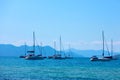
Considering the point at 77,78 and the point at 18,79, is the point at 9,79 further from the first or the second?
the point at 77,78

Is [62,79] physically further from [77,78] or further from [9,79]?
[9,79]

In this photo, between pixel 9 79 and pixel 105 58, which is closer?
pixel 9 79

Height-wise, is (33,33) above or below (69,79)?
above

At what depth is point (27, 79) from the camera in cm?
4866

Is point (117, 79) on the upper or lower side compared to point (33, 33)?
lower

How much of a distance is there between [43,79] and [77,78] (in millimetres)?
5416

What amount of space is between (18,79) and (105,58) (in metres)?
88.7

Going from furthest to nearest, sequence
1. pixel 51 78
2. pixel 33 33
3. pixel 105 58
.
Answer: pixel 33 33 < pixel 105 58 < pixel 51 78

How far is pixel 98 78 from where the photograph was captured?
52.7m

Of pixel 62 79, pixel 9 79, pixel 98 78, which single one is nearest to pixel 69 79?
pixel 62 79

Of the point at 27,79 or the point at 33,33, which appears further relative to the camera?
the point at 33,33

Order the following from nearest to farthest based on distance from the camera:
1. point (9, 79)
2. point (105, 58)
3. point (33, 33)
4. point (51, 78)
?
point (9, 79) → point (51, 78) → point (105, 58) → point (33, 33)

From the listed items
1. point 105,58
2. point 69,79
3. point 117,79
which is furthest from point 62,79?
point 105,58

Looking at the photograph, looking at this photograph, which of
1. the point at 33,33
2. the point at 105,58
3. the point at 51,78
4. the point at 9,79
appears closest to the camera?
the point at 9,79
